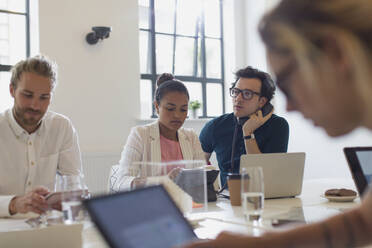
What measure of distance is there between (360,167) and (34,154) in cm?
153

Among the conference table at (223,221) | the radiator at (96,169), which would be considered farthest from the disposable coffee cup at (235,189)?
the radiator at (96,169)

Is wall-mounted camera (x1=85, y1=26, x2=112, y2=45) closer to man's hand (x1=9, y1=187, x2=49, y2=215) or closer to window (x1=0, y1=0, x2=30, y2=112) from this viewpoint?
window (x1=0, y1=0, x2=30, y2=112)

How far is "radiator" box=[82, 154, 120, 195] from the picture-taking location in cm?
436

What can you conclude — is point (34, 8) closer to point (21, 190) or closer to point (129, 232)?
point (21, 190)

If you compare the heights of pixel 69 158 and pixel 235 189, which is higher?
pixel 69 158

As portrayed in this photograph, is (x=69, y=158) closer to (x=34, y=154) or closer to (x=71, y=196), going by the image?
(x=34, y=154)

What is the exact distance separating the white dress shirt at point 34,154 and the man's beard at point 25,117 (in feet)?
0.11

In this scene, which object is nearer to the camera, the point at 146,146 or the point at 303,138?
the point at 146,146

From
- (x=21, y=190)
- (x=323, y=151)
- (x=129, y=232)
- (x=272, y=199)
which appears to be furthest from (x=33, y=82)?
(x=323, y=151)

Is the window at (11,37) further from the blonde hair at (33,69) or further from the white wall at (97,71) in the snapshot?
the blonde hair at (33,69)

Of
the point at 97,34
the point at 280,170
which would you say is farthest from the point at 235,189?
the point at 97,34

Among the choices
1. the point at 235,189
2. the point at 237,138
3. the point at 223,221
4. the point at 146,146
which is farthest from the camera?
the point at 237,138

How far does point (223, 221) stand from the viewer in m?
1.51

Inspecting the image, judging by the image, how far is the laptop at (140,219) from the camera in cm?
76
